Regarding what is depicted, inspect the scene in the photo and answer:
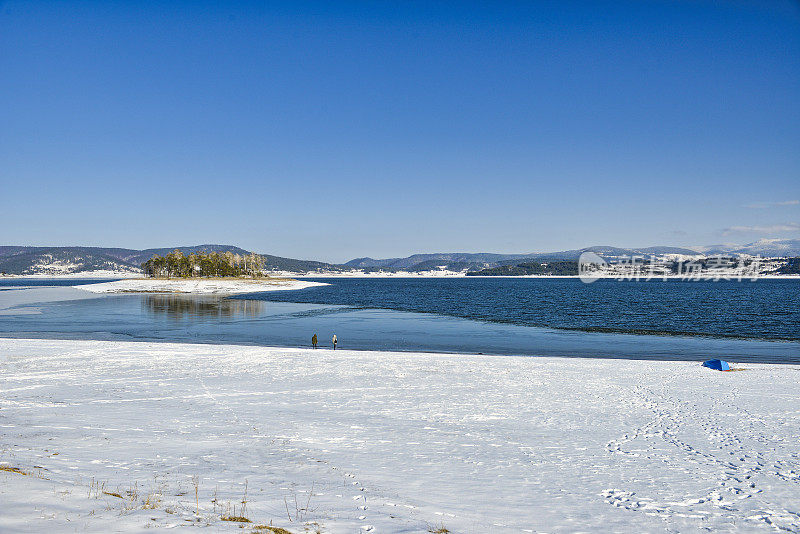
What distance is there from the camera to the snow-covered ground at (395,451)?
8.48m

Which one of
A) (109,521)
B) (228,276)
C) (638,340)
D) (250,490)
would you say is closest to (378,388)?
(250,490)

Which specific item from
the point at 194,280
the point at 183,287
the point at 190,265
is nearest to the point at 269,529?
the point at 183,287

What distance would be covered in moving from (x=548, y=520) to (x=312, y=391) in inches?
498

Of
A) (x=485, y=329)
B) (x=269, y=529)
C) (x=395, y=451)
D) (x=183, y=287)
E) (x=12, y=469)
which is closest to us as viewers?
(x=269, y=529)

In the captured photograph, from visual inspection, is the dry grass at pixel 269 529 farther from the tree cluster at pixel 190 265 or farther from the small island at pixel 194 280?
the tree cluster at pixel 190 265

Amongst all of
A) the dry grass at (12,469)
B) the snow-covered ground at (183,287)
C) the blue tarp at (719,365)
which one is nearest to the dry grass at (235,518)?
the dry grass at (12,469)

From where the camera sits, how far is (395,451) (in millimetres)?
12508

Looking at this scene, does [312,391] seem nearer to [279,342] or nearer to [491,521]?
[491,521]

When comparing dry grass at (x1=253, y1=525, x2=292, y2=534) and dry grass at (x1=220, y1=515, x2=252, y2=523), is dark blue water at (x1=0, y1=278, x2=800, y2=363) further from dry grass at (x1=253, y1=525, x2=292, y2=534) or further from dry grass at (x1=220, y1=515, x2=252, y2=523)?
dry grass at (x1=253, y1=525, x2=292, y2=534)

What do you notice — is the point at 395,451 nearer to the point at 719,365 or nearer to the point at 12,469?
the point at 12,469

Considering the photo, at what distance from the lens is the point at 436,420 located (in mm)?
15672

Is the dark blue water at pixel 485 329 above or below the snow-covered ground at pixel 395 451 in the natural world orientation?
below

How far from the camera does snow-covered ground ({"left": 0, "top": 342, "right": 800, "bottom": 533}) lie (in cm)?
848

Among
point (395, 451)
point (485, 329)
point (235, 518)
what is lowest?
point (485, 329)
